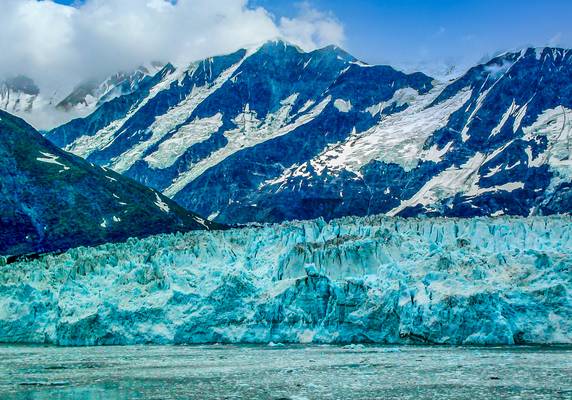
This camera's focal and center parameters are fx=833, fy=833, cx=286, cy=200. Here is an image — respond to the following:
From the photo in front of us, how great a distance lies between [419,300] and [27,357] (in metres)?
27.0

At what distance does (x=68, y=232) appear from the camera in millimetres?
197125

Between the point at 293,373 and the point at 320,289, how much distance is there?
18833 mm

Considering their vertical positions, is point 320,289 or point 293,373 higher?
point 320,289

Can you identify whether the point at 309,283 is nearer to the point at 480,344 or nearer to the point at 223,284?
the point at 223,284

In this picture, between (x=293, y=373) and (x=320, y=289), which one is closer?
(x=293, y=373)

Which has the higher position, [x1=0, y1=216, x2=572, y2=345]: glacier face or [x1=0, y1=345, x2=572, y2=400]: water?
[x1=0, y1=216, x2=572, y2=345]: glacier face

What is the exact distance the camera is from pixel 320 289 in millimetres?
61469

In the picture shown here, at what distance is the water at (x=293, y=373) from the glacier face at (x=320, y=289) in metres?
3.44

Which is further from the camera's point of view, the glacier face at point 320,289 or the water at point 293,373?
the glacier face at point 320,289

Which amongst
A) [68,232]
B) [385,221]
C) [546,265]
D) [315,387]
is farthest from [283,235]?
[68,232]

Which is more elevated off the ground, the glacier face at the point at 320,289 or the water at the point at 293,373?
the glacier face at the point at 320,289

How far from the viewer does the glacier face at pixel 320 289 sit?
57969mm

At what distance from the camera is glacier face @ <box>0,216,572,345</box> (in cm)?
5797

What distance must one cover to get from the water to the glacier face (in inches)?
135
